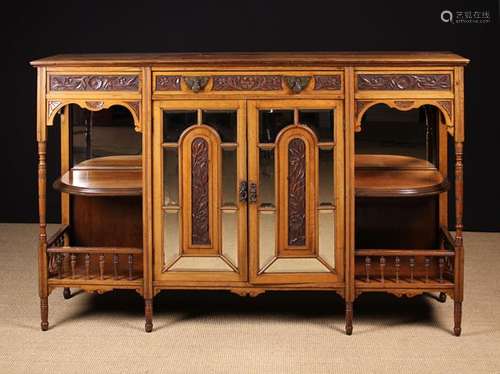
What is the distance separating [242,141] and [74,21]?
11.4 feet

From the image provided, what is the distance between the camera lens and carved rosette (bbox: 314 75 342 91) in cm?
504

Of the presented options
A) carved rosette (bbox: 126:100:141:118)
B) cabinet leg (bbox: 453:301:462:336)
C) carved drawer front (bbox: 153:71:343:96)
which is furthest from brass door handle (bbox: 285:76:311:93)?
cabinet leg (bbox: 453:301:462:336)

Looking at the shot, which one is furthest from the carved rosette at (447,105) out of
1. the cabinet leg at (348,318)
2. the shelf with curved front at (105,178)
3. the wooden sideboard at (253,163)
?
the shelf with curved front at (105,178)

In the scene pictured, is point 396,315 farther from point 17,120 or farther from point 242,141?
point 17,120

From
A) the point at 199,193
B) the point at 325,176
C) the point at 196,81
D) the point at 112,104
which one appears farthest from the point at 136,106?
the point at 325,176

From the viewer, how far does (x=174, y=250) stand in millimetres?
5184

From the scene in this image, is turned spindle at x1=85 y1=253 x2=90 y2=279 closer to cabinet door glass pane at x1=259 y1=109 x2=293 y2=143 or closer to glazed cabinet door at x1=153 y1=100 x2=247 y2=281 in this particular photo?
glazed cabinet door at x1=153 y1=100 x2=247 y2=281

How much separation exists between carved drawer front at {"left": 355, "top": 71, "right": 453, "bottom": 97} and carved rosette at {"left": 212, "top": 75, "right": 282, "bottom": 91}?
417 millimetres

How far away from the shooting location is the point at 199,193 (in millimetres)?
5148

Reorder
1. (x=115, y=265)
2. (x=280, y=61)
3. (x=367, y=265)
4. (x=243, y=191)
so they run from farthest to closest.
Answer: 1. (x=115, y=265)
2. (x=367, y=265)
3. (x=243, y=191)
4. (x=280, y=61)

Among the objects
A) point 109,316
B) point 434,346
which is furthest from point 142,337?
point 434,346

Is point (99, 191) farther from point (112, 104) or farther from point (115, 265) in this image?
point (112, 104)

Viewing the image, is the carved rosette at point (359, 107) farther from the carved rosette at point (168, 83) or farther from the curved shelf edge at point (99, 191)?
the curved shelf edge at point (99, 191)

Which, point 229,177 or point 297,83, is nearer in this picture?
point 297,83
